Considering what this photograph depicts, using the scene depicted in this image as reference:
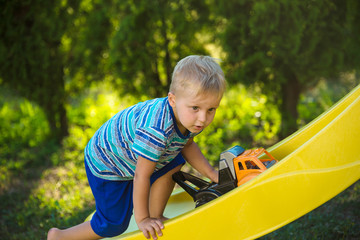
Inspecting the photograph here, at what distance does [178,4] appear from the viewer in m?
4.62

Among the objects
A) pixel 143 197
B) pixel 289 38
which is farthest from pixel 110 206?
pixel 289 38

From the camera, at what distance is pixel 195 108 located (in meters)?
1.84

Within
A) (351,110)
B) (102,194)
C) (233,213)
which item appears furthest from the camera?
(102,194)

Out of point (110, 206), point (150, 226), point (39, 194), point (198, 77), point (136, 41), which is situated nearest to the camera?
A: point (198, 77)

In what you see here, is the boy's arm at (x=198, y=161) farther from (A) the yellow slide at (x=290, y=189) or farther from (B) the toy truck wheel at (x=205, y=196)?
(A) the yellow slide at (x=290, y=189)

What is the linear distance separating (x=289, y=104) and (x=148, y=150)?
9.27 ft

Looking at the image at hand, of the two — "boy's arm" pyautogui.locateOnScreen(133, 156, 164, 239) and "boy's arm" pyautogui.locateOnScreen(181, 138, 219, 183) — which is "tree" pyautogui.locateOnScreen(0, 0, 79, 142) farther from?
"boy's arm" pyautogui.locateOnScreen(133, 156, 164, 239)

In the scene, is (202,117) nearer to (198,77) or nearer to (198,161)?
(198,77)

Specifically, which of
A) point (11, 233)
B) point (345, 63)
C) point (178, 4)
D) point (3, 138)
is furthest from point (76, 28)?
point (345, 63)

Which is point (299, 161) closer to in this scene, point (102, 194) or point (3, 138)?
point (102, 194)

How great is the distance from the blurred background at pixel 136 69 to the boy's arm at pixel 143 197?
135 centimetres

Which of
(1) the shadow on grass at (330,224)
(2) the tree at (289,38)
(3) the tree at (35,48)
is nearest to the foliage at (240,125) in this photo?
(2) the tree at (289,38)

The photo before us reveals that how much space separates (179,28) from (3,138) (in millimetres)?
2816

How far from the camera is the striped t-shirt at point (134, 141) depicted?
1.88 meters
